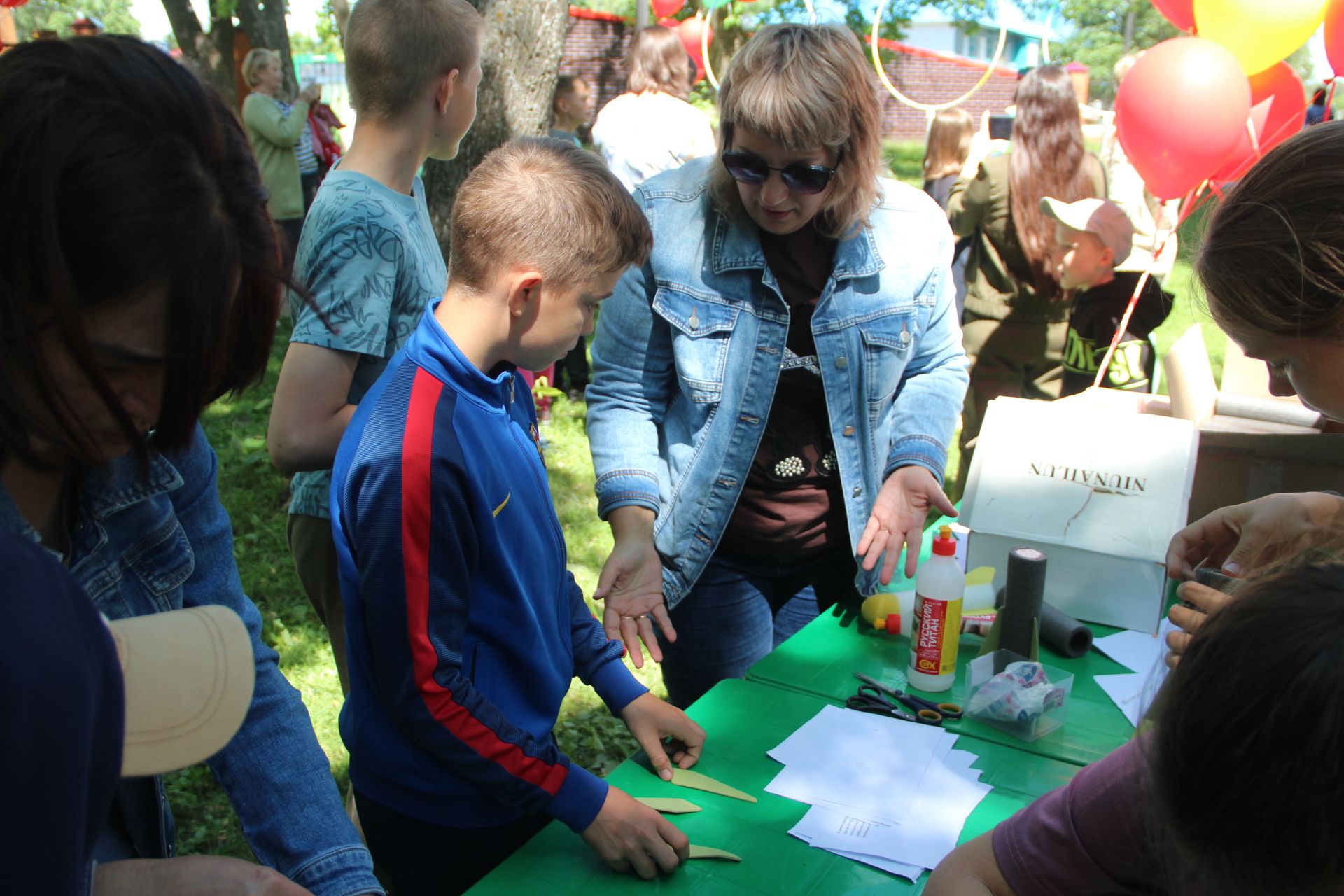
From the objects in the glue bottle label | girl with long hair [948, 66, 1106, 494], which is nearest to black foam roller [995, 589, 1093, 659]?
the glue bottle label

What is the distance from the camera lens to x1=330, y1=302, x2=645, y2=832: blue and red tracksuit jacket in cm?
127

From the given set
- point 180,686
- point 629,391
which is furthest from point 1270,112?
point 180,686

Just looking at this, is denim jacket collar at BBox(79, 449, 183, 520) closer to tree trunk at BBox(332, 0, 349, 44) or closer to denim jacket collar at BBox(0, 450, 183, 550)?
denim jacket collar at BBox(0, 450, 183, 550)

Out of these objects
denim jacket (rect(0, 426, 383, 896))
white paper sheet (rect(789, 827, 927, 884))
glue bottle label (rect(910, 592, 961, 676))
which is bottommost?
white paper sheet (rect(789, 827, 927, 884))

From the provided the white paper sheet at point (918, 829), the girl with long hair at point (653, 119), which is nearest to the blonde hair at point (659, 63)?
the girl with long hair at point (653, 119)

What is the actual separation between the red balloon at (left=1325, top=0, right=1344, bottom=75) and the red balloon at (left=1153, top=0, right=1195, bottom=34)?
27.0 inches

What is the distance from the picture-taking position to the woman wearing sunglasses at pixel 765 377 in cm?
182

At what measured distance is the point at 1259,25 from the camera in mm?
3299

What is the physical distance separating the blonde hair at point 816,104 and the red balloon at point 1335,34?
7.78 feet

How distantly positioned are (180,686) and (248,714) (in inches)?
17.9

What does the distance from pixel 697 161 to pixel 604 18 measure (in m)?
23.1

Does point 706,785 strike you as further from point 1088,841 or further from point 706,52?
point 706,52

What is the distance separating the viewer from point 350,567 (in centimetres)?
136

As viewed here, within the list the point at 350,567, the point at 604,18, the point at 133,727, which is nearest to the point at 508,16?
the point at 350,567
